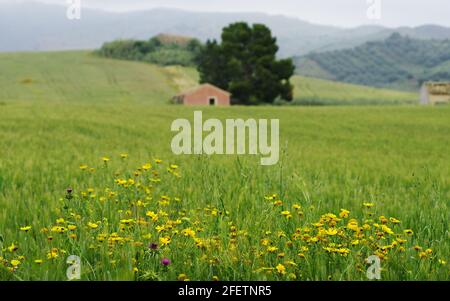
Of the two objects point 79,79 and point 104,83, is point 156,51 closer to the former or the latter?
point 79,79

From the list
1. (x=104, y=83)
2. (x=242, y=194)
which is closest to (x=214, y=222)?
(x=242, y=194)

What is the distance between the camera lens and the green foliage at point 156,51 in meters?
122

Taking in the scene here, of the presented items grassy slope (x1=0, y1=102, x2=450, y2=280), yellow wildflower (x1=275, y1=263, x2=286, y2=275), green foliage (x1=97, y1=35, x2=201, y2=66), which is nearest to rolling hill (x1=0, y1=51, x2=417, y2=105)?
green foliage (x1=97, y1=35, x2=201, y2=66)

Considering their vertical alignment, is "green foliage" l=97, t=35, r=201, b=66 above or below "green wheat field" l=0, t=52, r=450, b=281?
above

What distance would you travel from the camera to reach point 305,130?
28.2 metres

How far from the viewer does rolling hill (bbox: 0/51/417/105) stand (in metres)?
83.3

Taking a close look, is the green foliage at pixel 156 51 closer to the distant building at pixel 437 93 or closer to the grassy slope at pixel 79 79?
the grassy slope at pixel 79 79

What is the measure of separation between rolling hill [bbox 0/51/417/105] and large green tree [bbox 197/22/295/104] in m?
5.65

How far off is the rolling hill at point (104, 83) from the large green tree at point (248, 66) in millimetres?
5647

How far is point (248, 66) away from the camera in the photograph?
77.9 meters

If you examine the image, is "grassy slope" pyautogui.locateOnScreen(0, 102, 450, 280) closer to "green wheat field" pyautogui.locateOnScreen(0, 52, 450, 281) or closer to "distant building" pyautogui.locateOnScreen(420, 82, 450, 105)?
"green wheat field" pyautogui.locateOnScreen(0, 52, 450, 281)
